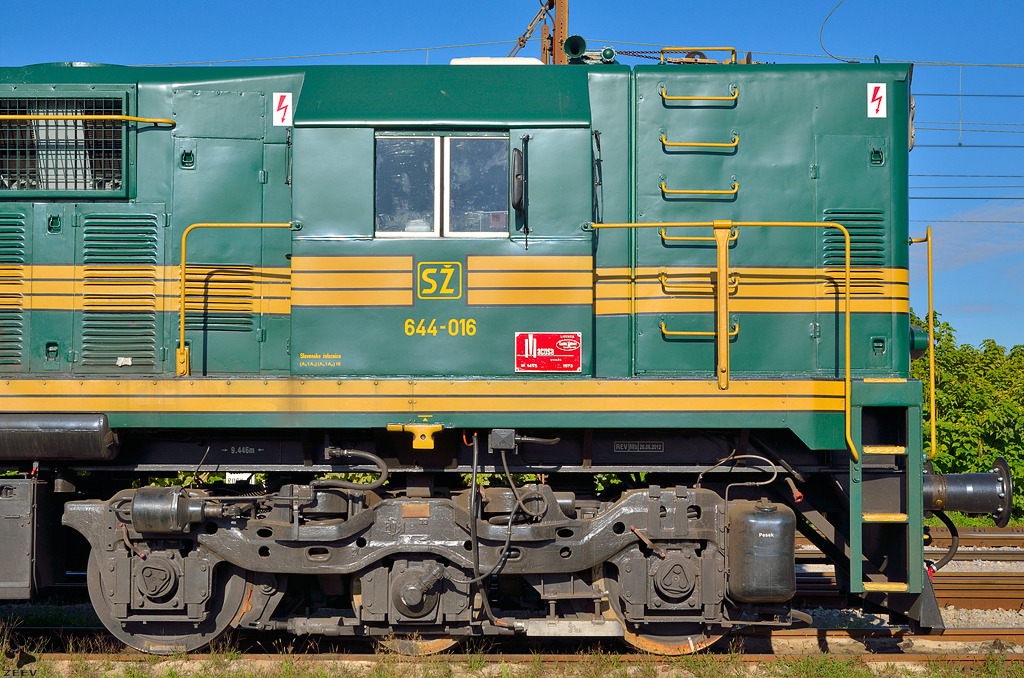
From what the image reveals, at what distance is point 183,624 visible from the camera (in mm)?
4965

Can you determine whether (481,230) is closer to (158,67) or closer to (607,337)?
(607,337)

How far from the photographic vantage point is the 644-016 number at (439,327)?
4.72 meters

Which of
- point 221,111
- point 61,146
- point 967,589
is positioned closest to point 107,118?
point 61,146

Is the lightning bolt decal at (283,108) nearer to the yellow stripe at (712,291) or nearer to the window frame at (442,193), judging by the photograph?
the window frame at (442,193)

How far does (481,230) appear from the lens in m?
4.75

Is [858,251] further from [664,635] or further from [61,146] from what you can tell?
[61,146]

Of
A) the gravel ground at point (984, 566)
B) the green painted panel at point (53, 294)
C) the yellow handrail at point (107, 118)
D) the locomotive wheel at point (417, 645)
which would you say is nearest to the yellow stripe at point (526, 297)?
the locomotive wheel at point (417, 645)

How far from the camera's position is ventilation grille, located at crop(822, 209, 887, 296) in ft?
16.7

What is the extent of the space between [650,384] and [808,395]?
1.11 meters

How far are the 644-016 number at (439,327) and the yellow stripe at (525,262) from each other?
0.39 m

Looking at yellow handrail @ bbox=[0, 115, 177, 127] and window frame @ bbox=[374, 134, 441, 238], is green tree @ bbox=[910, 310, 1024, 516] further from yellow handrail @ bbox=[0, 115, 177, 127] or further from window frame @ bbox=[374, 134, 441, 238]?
yellow handrail @ bbox=[0, 115, 177, 127]

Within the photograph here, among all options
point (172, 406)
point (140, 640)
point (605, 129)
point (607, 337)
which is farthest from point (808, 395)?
point (140, 640)

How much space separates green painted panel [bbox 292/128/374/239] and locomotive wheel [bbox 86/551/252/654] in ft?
8.45

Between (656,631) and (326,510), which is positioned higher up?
(326,510)
